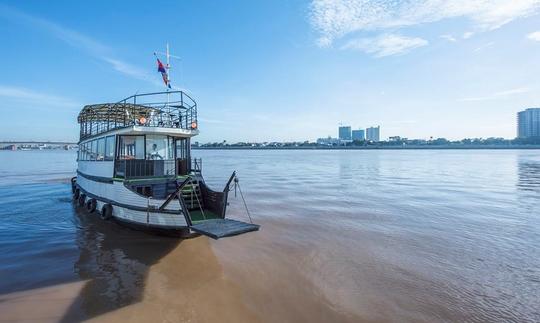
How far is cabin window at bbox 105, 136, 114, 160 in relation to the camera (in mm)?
14133

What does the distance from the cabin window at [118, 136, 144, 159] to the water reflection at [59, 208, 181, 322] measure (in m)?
3.30

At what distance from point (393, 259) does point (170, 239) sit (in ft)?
26.8

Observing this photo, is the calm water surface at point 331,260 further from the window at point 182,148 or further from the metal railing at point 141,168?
the window at point 182,148

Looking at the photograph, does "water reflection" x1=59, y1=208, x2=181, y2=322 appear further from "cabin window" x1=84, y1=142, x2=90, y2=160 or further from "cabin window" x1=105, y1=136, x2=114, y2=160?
"cabin window" x1=84, y1=142, x2=90, y2=160

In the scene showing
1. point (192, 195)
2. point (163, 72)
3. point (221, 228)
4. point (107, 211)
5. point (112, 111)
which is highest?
point (163, 72)

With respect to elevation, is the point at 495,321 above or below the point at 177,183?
below

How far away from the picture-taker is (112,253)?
11148 mm

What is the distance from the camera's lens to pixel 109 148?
47.6 feet

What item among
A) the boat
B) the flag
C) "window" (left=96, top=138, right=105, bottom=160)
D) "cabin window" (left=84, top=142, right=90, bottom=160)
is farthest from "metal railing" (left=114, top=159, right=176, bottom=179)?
"cabin window" (left=84, top=142, right=90, bottom=160)

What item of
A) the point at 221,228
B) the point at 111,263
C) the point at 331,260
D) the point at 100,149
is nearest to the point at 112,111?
the point at 100,149

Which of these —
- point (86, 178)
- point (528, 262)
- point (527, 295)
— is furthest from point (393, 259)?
point (86, 178)

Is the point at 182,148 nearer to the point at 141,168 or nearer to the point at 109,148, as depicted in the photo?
the point at 141,168

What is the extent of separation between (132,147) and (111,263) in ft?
17.8

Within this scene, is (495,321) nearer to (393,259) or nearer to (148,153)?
(393,259)
